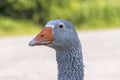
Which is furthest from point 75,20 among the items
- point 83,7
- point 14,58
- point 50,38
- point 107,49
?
point 50,38

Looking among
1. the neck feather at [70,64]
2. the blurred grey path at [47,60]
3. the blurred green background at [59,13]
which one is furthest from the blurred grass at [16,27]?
the neck feather at [70,64]

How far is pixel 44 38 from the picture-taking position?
4789 mm

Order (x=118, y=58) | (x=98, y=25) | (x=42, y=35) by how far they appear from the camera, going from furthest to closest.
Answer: (x=98, y=25), (x=118, y=58), (x=42, y=35)

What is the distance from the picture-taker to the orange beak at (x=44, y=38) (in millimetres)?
4746

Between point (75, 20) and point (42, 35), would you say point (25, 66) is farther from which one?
point (75, 20)

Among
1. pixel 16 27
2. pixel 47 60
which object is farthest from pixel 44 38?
pixel 16 27

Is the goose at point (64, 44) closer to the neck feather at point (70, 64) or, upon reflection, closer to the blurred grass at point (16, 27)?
the neck feather at point (70, 64)

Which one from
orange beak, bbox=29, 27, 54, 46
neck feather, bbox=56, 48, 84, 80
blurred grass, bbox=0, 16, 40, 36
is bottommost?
neck feather, bbox=56, 48, 84, 80

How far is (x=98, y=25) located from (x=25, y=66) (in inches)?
434

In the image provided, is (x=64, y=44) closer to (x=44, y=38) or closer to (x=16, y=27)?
(x=44, y=38)

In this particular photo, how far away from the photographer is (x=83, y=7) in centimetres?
2358

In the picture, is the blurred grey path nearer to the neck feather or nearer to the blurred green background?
the blurred green background

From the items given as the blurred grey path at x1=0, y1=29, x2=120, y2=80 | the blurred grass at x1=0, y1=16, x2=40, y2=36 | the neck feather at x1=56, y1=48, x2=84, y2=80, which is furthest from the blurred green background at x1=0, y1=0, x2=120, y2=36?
the neck feather at x1=56, y1=48, x2=84, y2=80

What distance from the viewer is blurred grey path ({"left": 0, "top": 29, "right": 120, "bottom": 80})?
1076 centimetres
